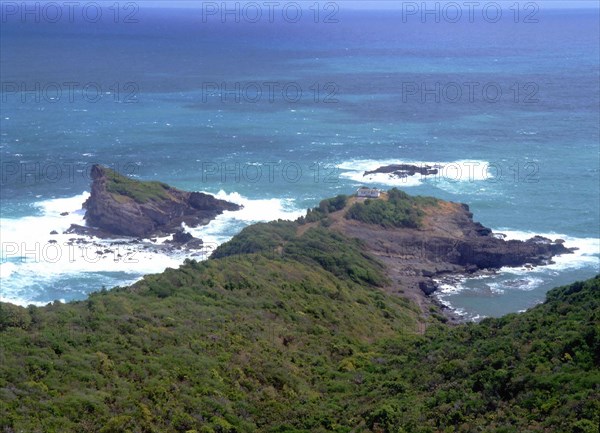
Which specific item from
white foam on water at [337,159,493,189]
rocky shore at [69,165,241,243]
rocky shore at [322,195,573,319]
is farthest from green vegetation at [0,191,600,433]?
white foam on water at [337,159,493,189]

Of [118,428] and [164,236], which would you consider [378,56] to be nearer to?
[164,236]

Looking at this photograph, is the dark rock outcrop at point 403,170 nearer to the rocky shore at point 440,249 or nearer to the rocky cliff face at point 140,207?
the rocky cliff face at point 140,207

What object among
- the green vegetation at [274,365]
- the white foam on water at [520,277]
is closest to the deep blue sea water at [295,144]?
the white foam on water at [520,277]

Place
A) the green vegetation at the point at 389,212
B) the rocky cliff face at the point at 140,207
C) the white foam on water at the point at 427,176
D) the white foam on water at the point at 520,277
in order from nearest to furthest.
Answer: the white foam on water at the point at 520,277 < the green vegetation at the point at 389,212 < the rocky cliff face at the point at 140,207 < the white foam on water at the point at 427,176

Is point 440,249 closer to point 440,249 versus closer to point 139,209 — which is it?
point 440,249

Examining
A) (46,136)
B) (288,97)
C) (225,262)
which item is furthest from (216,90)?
(225,262)

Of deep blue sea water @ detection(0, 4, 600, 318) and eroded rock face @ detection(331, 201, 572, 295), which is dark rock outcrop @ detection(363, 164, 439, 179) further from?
eroded rock face @ detection(331, 201, 572, 295)
